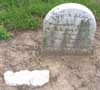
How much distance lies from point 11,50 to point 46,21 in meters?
0.65

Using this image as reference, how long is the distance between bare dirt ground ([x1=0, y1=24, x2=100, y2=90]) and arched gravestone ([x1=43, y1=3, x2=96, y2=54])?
0.40 feet

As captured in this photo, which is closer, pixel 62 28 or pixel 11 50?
pixel 62 28

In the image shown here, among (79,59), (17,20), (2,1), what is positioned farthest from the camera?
(2,1)

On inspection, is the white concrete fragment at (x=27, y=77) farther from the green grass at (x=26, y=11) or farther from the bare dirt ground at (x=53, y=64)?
the green grass at (x=26, y=11)

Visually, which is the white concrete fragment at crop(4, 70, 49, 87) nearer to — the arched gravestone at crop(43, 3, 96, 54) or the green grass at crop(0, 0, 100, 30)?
the arched gravestone at crop(43, 3, 96, 54)

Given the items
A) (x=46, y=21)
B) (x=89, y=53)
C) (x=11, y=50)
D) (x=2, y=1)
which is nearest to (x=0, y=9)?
(x=2, y=1)

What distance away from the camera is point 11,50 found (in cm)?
400

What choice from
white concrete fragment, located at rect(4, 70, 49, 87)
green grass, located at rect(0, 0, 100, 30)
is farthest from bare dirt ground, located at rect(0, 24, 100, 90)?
green grass, located at rect(0, 0, 100, 30)

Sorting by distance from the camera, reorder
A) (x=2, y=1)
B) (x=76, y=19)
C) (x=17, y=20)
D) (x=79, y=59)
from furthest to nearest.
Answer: (x=2, y=1), (x=17, y=20), (x=79, y=59), (x=76, y=19)

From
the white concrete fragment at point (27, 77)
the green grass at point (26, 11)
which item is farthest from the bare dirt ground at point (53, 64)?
the green grass at point (26, 11)

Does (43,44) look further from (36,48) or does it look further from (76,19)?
(76,19)

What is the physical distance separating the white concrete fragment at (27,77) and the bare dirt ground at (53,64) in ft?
0.16

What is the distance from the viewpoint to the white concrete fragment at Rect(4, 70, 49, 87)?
3.55m

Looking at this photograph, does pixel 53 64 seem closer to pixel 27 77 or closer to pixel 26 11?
pixel 27 77
